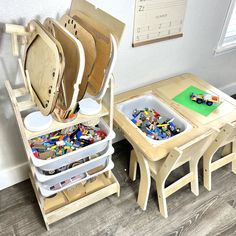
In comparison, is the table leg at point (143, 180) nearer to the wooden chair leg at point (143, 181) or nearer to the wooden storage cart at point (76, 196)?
the wooden chair leg at point (143, 181)

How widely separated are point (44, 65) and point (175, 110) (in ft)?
2.73

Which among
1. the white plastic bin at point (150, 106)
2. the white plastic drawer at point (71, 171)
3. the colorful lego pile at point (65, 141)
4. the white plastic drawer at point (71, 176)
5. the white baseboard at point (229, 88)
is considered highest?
the colorful lego pile at point (65, 141)

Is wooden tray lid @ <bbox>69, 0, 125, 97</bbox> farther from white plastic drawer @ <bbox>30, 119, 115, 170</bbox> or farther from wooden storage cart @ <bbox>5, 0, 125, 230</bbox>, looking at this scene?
white plastic drawer @ <bbox>30, 119, 115, 170</bbox>

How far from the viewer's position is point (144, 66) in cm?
153

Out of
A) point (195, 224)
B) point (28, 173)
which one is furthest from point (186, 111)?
point (28, 173)

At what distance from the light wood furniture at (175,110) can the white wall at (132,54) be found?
0.09 meters

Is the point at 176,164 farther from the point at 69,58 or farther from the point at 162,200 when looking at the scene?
the point at 69,58

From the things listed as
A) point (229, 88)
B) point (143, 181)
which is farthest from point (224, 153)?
point (229, 88)

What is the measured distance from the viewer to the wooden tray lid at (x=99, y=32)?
0.79 meters

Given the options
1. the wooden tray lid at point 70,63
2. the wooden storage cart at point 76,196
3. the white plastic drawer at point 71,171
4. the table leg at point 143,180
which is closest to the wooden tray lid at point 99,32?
the wooden tray lid at point 70,63

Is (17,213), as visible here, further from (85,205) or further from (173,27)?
(173,27)

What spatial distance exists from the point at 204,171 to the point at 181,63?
0.74 metres

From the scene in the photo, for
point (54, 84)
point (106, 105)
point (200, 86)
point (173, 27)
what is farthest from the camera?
point (200, 86)

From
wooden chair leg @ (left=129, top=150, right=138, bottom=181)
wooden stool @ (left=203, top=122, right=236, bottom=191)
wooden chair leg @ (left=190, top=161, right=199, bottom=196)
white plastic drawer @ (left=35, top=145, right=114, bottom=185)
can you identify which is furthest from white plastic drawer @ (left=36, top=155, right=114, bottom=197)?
wooden stool @ (left=203, top=122, right=236, bottom=191)
